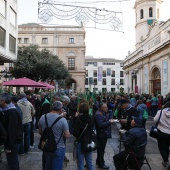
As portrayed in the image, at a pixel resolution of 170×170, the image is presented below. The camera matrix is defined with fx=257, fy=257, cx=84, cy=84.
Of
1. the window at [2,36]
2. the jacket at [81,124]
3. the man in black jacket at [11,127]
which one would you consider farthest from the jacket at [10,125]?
the window at [2,36]

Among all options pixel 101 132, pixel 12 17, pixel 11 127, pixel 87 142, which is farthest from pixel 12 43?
pixel 87 142

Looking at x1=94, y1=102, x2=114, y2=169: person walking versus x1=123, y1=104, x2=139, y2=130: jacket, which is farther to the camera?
x1=123, y1=104, x2=139, y2=130: jacket

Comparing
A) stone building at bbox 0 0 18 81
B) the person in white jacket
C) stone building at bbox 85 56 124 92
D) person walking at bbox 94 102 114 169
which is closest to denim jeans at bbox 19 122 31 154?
person walking at bbox 94 102 114 169

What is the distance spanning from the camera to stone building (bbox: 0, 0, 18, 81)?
19.3 m

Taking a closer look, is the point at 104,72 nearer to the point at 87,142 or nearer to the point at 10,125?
the point at 87,142

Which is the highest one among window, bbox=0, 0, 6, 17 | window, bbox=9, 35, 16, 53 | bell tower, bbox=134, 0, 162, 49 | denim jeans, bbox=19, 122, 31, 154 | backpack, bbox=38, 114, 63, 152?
bell tower, bbox=134, 0, 162, 49

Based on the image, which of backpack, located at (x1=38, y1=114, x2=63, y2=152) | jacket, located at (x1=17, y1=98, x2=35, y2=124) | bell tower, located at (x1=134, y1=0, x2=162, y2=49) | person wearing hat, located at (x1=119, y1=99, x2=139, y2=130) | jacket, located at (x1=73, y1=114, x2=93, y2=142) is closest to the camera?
backpack, located at (x1=38, y1=114, x2=63, y2=152)

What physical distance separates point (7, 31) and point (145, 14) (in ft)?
87.0

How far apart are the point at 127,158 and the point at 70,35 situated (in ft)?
145

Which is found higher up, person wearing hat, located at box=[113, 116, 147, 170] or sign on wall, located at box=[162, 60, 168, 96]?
sign on wall, located at box=[162, 60, 168, 96]

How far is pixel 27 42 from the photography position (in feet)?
158

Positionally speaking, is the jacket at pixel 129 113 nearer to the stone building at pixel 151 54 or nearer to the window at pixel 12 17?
the stone building at pixel 151 54

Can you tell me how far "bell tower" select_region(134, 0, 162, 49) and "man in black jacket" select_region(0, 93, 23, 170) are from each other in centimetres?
3732

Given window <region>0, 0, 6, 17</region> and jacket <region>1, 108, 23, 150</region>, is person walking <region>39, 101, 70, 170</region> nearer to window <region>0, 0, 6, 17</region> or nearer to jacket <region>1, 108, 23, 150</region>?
jacket <region>1, 108, 23, 150</region>
